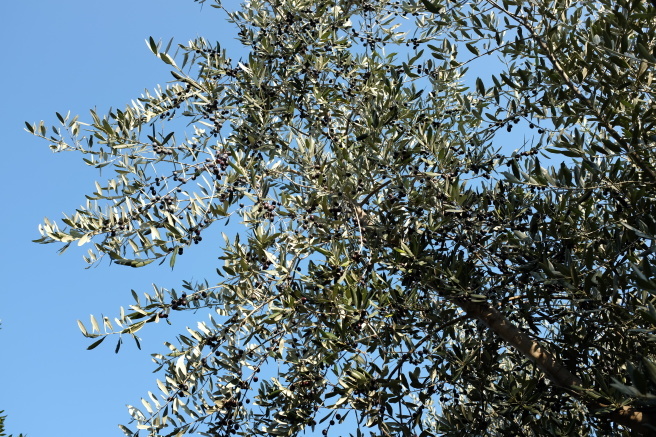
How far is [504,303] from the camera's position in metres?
5.73

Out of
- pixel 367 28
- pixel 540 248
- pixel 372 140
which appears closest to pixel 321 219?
pixel 372 140

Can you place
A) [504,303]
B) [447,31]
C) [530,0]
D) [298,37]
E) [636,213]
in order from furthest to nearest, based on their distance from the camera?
[298,37], [447,31], [504,303], [530,0], [636,213]

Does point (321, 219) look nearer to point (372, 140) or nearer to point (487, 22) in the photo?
point (372, 140)

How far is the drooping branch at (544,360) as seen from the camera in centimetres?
484

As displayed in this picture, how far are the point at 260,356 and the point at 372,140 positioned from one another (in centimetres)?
206

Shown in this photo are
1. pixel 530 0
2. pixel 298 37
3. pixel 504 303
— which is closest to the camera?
pixel 530 0

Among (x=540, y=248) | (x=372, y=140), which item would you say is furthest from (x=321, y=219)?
(x=540, y=248)

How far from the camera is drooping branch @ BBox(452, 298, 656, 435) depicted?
4.84 m

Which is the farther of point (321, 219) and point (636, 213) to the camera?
point (321, 219)

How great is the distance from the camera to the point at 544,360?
5312 millimetres

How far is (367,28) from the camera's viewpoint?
7727mm

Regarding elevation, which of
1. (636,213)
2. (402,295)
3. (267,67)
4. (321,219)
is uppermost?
(267,67)

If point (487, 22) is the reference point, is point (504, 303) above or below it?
below

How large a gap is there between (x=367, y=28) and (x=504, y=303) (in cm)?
375
